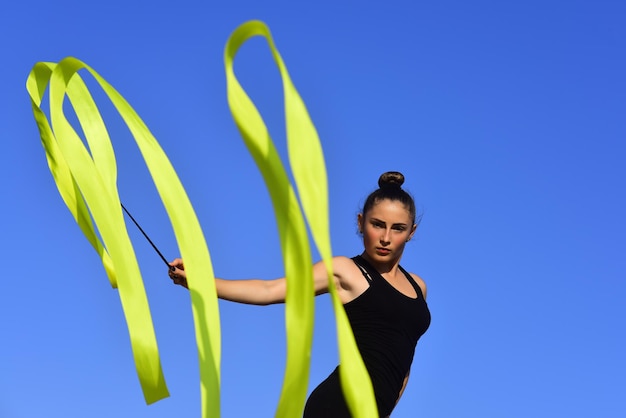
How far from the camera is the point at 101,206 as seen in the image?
5266mm

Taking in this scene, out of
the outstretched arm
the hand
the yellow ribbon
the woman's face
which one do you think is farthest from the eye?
the yellow ribbon

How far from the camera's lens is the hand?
5.20 m

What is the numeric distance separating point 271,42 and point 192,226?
4.14 feet

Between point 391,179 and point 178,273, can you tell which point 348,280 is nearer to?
point 391,179

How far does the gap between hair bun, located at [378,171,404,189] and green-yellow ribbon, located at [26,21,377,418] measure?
1603mm

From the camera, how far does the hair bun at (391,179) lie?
618 cm

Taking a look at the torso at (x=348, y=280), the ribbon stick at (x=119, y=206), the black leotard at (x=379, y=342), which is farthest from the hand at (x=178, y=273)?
the black leotard at (x=379, y=342)

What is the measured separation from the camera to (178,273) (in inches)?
205

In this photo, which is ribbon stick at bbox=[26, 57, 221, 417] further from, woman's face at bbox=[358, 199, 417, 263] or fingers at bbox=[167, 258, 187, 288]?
woman's face at bbox=[358, 199, 417, 263]

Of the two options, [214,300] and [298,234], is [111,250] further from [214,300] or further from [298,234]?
[298,234]

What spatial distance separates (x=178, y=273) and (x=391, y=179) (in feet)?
5.42

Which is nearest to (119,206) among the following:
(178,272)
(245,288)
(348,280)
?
(178,272)

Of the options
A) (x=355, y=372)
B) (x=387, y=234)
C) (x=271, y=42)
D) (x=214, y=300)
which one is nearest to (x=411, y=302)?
(x=387, y=234)

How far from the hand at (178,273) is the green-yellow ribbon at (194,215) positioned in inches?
6.9
